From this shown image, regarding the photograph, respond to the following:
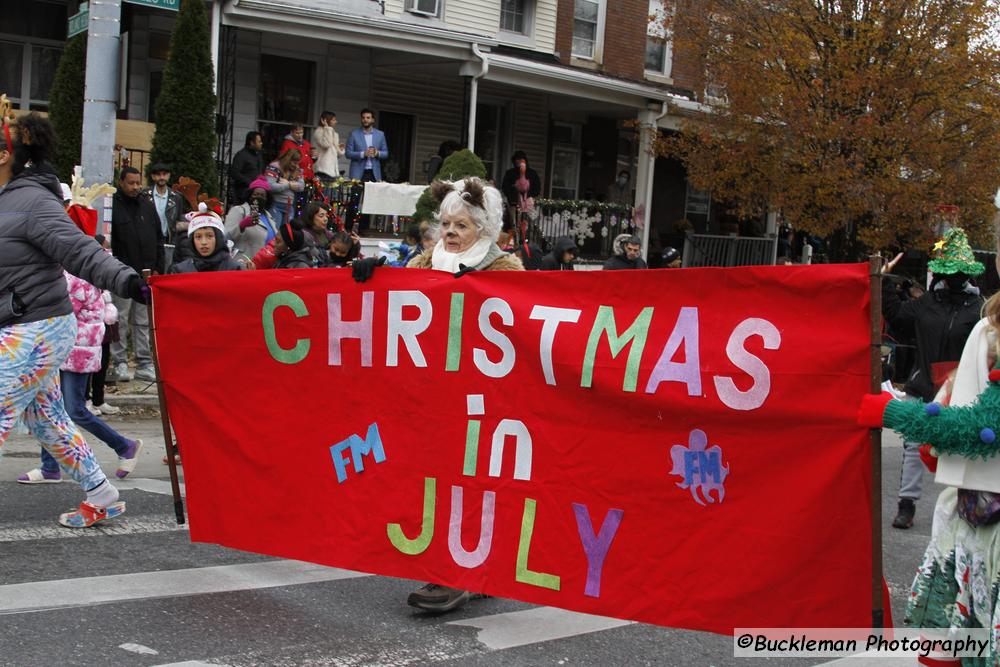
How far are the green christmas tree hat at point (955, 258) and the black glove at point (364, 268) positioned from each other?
4046 millimetres

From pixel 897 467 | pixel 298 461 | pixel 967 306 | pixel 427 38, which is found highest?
pixel 427 38

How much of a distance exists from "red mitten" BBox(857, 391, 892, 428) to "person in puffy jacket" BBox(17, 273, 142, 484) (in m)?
5.11

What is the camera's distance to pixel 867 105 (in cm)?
1770

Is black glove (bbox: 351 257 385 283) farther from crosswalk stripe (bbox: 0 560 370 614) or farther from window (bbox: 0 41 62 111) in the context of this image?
window (bbox: 0 41 62 111)

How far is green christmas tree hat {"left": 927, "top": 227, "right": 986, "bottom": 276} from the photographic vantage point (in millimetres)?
7523

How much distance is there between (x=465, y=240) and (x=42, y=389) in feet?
7.74

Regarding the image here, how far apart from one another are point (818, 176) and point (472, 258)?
13816 mm

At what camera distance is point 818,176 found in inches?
712

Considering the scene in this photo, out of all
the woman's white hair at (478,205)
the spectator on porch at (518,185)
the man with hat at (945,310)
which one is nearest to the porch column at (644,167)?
the spectator on porch at (518,185)

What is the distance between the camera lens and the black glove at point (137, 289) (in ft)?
18.1

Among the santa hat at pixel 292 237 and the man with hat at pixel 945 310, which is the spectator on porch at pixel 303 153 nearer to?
the santa hat at pixel 292 237

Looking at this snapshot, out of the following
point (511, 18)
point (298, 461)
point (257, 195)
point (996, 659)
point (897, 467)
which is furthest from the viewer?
point (511, 18)

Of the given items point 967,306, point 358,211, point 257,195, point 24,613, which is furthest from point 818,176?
point 24,613

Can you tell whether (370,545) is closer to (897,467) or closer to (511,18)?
(897,467)
